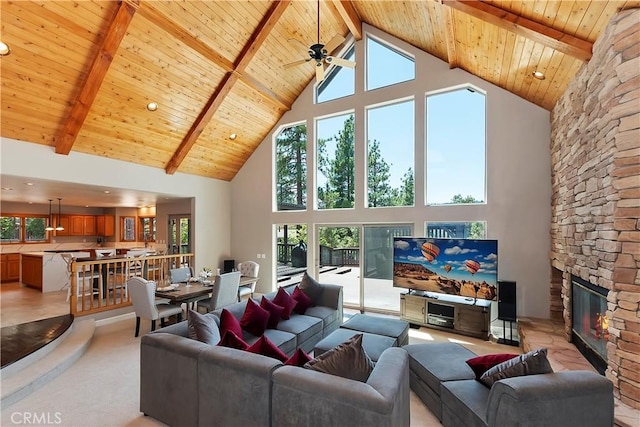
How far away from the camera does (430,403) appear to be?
2795mm

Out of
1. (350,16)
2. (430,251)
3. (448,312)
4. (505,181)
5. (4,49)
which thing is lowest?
(448,312)

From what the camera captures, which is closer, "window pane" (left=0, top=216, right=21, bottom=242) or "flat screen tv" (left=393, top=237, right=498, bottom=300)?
"flat screen tv" (left=393, top=237, right=498, bottom=300)

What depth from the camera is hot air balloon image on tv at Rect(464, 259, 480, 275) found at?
186 inches

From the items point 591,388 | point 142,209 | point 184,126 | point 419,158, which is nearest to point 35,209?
point 142,209

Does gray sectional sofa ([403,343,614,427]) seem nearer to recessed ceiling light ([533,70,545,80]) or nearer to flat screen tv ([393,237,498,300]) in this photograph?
flat screen tv ([393,237,498,300])

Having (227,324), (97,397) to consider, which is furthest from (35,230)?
(227,324)

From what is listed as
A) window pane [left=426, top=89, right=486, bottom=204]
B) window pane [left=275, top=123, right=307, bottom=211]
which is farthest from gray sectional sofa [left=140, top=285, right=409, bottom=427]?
window pane [left=275, top=123, right=307, bottom=211]

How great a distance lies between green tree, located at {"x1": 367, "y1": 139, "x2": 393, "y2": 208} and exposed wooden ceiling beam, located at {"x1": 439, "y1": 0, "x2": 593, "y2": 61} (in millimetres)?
3148

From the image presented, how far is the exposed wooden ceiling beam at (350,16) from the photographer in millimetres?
5328

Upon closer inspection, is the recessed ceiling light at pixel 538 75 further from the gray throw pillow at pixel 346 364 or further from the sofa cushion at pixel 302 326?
the sofa cushion at pixel 302 326

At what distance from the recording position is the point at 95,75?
4.20 m

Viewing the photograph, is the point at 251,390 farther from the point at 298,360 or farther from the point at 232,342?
the point at 232,342

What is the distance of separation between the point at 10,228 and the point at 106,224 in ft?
8.23

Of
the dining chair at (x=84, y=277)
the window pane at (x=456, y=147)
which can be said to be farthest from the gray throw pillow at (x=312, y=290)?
the dining chair at (x=84, y=277)
